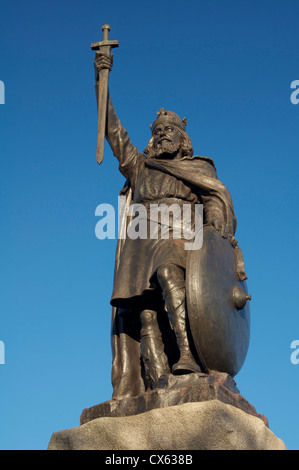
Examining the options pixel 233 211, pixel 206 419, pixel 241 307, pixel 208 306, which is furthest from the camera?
pixel 233 211

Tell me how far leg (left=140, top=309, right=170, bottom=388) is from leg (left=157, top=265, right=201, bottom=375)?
445 mm

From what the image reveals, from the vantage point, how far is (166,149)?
33.1 feet

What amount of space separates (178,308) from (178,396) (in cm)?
104

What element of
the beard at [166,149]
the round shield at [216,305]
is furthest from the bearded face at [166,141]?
the round shield at [216,305]

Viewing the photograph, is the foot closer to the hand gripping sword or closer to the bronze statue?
the bronze statue

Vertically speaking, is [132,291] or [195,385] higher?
[132,291]

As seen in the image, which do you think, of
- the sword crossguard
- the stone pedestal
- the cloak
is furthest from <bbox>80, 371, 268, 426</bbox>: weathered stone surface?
the sword crossguard

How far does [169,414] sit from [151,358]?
120 cm

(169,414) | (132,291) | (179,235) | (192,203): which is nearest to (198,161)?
(192,203)

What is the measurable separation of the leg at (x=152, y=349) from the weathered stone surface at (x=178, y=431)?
825 millimetres

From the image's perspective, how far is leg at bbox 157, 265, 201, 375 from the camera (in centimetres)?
806

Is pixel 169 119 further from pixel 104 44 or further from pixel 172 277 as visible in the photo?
pixel 172 277

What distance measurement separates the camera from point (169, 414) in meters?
7.52
